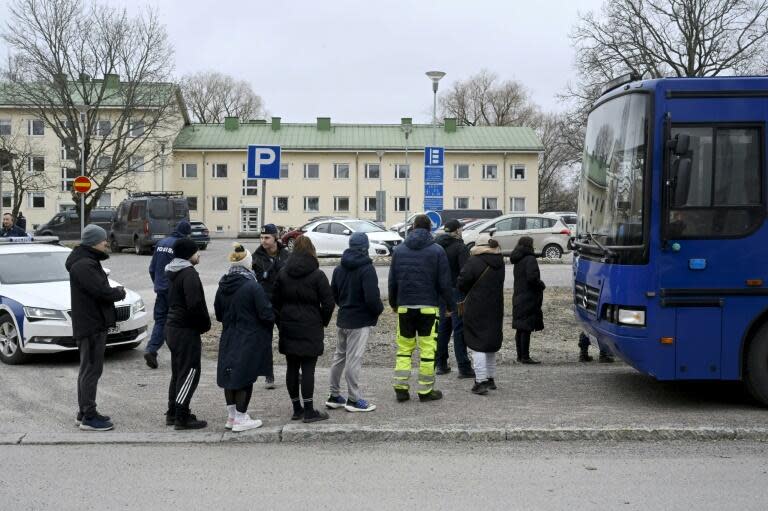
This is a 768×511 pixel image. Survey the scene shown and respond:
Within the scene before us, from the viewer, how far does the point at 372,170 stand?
67.4 metres

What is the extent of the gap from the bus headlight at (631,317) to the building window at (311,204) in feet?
198

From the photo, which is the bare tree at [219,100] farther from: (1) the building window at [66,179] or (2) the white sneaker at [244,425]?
(2) the white sneaker at [244,425]

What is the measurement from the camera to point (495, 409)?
7.99m

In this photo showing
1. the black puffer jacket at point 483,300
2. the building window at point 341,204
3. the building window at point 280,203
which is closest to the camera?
the black puffer jacket at point 483,300

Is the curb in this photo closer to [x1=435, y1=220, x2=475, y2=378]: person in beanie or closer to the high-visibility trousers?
the high-visibility trousers

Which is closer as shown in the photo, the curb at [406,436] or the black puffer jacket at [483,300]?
the curb at [406,436]

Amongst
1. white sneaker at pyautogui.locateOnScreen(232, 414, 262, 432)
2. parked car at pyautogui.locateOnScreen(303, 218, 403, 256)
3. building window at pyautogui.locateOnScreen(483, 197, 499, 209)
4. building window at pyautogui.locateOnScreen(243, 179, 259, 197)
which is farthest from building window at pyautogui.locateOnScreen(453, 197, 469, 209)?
white sneaker at pyautogui.locateOnScreen(232, 414, 262, 432)

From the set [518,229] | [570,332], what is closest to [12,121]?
[518,229]

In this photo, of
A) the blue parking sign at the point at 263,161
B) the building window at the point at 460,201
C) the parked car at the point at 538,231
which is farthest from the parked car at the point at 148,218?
the building window at the point at 460,201

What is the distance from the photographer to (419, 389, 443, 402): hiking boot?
8328mm

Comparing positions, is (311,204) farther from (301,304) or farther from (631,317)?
(631,317)

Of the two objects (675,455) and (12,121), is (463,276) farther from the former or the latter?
(12,121)

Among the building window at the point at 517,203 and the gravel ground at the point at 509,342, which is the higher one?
→ the building window at the point at 517,203

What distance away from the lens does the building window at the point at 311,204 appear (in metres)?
67.3
